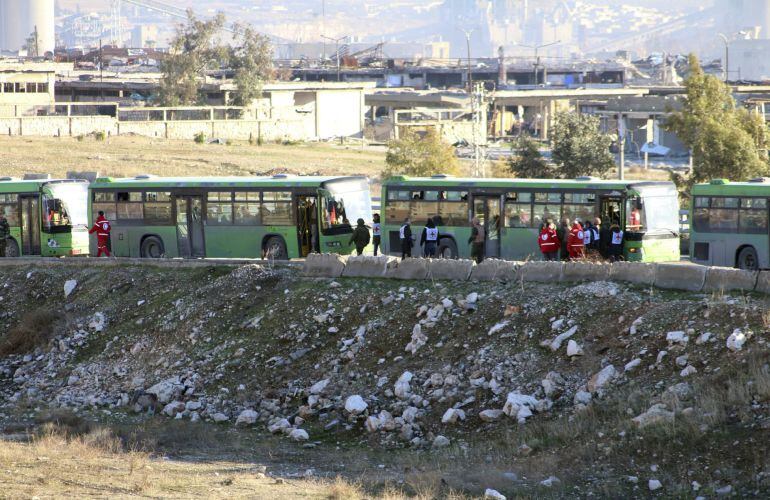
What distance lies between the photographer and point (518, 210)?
109ft

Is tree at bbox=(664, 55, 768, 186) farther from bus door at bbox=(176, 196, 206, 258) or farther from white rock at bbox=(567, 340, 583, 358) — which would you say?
white rock at bbox=(567, 340, 583, 358)

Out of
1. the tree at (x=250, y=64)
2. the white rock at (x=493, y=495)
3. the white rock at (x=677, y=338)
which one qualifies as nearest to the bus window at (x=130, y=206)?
the white rock at (x=677, y=338)

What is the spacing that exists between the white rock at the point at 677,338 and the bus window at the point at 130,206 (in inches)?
725

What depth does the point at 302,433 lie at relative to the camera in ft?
75.2

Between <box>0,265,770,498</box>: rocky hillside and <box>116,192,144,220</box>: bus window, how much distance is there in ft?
13.7

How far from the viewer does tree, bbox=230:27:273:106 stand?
102500mm

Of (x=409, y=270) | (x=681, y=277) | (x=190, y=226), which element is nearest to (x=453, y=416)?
(x=681, y=277)

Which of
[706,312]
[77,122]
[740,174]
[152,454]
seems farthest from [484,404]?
[77,122]

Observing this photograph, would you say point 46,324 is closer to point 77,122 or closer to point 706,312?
point 706,312

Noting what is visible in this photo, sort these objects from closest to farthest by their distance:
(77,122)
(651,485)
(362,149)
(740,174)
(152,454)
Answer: (651,485) → (152,454) → (740,174) → (77,122) → (362,149)

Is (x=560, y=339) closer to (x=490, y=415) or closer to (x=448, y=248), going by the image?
(x=490, y=415)

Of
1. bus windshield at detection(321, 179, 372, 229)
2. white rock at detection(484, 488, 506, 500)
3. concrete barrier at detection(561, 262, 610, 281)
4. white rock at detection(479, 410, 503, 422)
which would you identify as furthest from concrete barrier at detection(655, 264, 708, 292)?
bus windshield at detection(321, 179, 372, 229)

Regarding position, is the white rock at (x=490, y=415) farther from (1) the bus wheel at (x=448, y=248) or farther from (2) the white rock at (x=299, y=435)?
(1) the bus wheel at (x=448, y=248)

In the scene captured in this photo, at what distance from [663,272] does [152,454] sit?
10364mm
